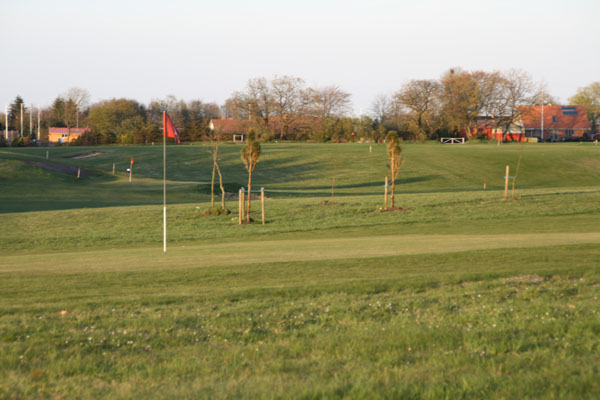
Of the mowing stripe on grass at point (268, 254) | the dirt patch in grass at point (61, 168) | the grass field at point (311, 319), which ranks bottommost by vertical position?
the mowing stripe on grass at point (268, 254)

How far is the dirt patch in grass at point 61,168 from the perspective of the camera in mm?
58684

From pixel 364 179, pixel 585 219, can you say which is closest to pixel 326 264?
pixel 585 219

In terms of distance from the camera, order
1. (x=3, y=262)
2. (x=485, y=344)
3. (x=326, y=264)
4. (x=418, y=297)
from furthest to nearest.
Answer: (x=3, y=262) → (x=326, y=264) → (x=418, y=297) → (x=485, y=344)

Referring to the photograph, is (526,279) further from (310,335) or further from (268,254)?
(268,254)

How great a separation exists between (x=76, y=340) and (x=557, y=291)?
24.7 ft

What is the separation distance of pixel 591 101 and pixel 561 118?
62.6ft

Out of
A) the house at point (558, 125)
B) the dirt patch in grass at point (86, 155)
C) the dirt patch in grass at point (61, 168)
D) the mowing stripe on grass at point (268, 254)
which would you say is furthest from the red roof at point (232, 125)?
the mowing stripe on grass at point (268, 254)

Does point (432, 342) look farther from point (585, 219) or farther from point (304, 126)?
point (304, 126)

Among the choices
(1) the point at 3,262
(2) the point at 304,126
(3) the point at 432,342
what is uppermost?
(2) the point at 304,126

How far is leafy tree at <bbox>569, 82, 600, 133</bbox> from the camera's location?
480ft

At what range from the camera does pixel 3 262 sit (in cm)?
1709

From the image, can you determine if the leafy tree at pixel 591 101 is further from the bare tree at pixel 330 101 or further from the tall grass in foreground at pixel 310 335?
the tall grass in foreground at pixel 310 335

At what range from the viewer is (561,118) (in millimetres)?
137500

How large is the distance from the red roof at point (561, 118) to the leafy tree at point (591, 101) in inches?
316
